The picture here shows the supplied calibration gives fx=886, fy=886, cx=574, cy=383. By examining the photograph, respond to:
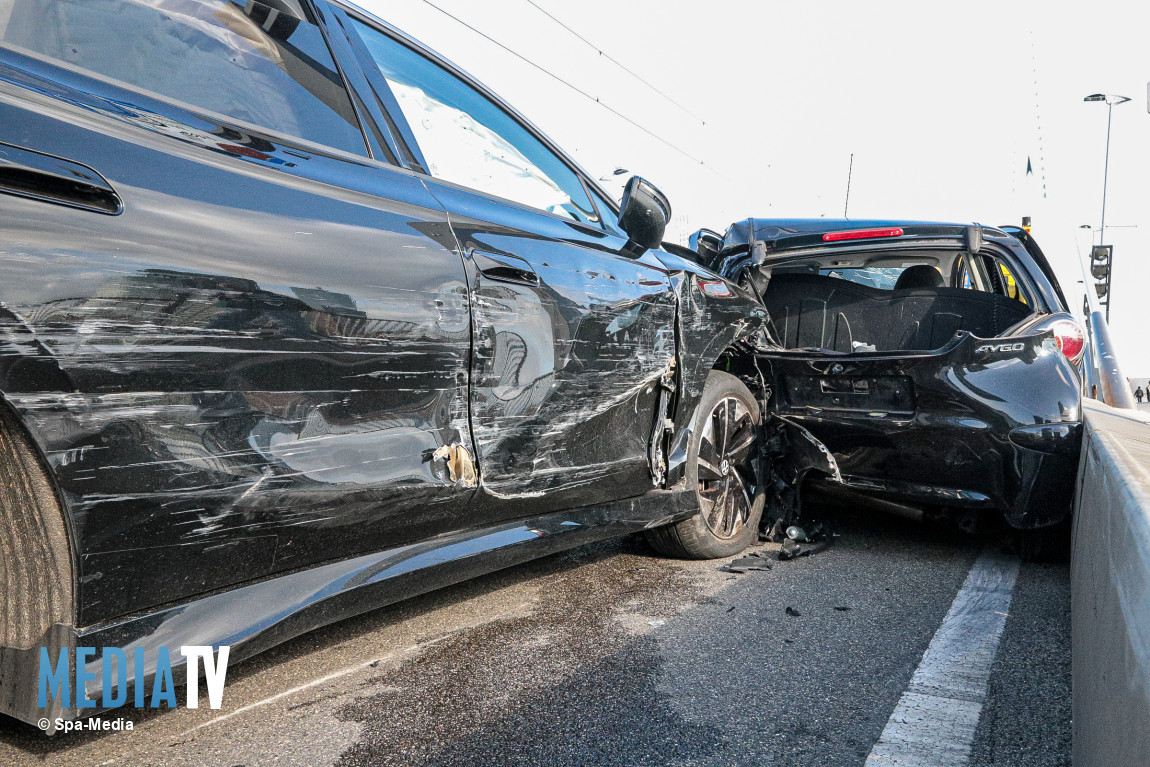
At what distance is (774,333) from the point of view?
4.36 metres

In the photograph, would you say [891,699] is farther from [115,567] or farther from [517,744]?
[115,567]

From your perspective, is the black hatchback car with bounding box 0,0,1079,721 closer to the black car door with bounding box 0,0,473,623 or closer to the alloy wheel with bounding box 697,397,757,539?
the black car door with bounding box 0,0,473,623

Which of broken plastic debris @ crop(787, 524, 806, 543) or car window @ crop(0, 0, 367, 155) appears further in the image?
broken plastic debris @ crop(787, 524, 806, 543)

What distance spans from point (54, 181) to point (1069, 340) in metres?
3.57

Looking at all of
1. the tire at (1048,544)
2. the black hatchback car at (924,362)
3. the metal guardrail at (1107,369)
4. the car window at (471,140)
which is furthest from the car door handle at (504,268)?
the metal guardrail at (1107,369)

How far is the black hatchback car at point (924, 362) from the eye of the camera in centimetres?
350

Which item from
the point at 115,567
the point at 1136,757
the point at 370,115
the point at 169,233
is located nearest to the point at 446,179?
the point at 370,115

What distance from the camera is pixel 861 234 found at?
13.5 feet

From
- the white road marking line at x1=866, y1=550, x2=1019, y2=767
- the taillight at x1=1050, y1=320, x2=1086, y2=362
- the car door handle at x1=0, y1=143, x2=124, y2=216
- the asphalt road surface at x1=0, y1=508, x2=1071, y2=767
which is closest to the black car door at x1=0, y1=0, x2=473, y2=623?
the car door handle at x1=0, y1=143, x2=124, y2=216

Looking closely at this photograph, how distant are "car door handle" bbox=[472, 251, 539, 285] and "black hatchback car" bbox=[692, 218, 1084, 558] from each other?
1.85 meters

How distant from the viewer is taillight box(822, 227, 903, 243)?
405cm

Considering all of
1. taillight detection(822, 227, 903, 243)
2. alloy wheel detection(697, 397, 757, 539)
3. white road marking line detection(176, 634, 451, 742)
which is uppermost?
taillight detection(822, 227, 903, 243)

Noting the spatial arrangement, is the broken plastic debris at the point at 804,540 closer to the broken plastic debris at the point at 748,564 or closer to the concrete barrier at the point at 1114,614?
the broken plastic debris at the point at 748,564

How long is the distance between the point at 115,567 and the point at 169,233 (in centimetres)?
60
